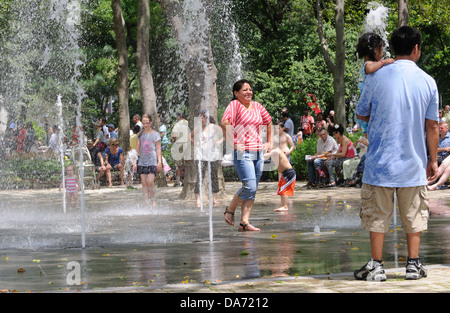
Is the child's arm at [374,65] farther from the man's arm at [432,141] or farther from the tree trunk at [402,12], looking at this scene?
the tree trunk at [402,12]

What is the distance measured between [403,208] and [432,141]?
611mm

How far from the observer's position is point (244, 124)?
1120 centimetres

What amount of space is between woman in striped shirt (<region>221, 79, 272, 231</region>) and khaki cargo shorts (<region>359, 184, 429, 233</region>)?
418cm

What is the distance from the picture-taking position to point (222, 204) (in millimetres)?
17438

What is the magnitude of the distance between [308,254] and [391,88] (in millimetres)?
2377

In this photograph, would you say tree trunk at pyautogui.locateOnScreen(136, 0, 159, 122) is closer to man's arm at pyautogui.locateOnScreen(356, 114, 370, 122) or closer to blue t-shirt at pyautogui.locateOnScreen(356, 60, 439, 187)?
man's arm at pyautogui.locateOnScreen(356, 114, 370, 122)

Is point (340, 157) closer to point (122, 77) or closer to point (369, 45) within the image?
point (122, 77)

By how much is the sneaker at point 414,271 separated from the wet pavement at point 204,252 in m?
0.07

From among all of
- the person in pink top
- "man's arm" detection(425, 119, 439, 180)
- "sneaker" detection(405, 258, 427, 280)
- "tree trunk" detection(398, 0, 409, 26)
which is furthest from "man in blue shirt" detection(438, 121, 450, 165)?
"sneaker" detection(405, 258, 427, 280)

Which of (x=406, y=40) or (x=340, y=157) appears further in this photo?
(x=340, y=157)

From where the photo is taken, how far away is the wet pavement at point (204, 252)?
6.75m

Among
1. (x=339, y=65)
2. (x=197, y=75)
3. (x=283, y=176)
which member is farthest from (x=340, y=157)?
(x=283, y=176)

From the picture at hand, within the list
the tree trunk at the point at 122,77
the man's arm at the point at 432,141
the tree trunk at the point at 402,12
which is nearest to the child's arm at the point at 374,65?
the man's arm at the point at 432,141
